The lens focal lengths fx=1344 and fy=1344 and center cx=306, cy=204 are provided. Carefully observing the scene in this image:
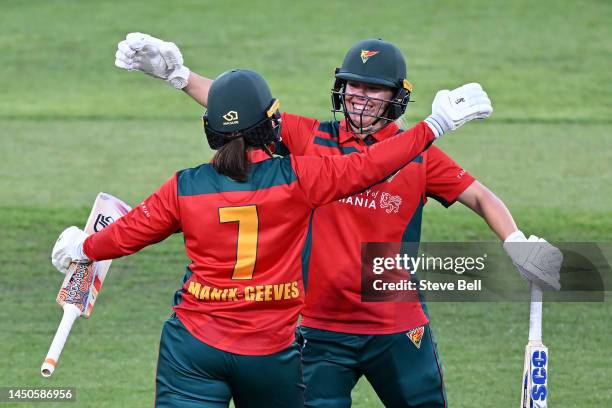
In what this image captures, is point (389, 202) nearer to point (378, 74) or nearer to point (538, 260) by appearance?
point (378, 74)

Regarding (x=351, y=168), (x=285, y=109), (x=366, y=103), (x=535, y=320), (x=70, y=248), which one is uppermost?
(x=285, y=109)

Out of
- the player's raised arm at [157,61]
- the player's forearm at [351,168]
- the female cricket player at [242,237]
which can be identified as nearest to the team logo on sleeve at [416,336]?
the female cricket player at [242,237]

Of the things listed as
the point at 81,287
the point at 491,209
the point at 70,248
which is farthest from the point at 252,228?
the point at 491,209

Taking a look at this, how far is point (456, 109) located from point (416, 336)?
3.79ft

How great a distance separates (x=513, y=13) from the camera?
74.8ft

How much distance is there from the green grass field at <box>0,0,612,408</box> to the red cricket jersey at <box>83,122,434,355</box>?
2665 millimetres

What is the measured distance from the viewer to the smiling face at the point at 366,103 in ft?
19.1

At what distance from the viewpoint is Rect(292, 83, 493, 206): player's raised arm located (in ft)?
16.4

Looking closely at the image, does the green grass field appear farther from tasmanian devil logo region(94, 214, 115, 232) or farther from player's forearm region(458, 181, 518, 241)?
player's forearm region(458, 181, 518, 241)

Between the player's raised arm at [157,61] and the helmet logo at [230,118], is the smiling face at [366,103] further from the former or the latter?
the helmet logo at [230,118]

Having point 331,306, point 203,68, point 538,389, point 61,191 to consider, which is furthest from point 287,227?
point 203,68

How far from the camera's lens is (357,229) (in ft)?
18.7

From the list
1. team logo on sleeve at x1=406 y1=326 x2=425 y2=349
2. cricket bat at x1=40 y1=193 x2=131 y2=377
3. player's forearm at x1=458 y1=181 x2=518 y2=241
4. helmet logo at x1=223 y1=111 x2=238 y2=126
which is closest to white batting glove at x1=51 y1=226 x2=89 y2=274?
cricket bat at x1=40 y1=193 x2=131 y2=377

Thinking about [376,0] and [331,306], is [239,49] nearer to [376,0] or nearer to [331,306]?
[376,0]
